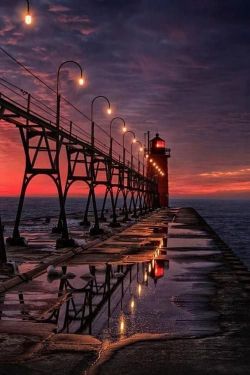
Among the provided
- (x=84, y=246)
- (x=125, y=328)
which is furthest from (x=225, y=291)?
(x=84, y=246)

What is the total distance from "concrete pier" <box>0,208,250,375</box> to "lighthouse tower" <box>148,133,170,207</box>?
96.0 meters

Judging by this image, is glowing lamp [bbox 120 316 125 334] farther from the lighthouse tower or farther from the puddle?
the lighthouse tower

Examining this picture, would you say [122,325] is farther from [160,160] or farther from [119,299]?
[160,160]

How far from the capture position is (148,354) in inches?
330

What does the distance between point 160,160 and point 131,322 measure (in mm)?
113282

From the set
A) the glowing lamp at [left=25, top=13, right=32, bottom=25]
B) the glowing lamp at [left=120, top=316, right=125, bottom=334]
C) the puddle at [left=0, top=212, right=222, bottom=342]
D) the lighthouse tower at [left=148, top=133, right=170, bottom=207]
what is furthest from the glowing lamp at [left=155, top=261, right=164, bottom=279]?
the lighthouse tower at [left=148, top=133, right=170, bottom=207]

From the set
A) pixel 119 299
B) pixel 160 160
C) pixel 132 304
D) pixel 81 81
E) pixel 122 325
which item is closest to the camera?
pixel 122 325

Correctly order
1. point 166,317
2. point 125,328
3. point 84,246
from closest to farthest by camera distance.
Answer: point 125,328, point 166,317, point 84,246

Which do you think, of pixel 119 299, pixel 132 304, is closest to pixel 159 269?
pixel 119 299

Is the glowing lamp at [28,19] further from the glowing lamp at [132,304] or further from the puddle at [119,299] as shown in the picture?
the glowing lamp at [132,304]

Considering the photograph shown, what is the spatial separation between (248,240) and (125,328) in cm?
6068

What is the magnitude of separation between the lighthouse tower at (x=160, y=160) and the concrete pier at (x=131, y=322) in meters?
96.0

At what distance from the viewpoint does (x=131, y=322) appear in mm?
10648

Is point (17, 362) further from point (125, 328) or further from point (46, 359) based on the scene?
point (125, 328)
